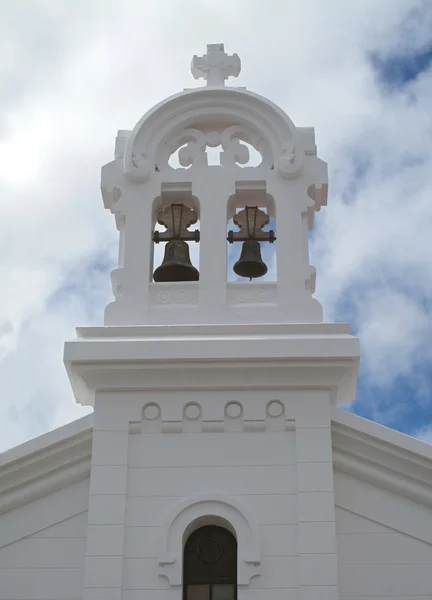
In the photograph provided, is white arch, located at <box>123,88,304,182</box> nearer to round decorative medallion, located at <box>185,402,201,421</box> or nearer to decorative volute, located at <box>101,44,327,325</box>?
decorative volute, located at <box>101,44,327,325</box>

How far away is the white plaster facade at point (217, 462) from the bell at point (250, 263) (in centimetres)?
49

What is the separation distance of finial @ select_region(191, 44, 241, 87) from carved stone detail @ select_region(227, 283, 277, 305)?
9.21 ft

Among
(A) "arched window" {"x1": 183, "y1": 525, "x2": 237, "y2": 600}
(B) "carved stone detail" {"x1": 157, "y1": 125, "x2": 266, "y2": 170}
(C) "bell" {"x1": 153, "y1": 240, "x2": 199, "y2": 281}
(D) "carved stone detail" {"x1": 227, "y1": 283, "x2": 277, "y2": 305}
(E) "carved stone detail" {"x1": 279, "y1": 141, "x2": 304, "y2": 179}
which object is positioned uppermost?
(B) "carved stone detail" {"x1": 157, "y1": 125, "x2": 266, "y2": 170}

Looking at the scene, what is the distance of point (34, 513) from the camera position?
33.6 ft

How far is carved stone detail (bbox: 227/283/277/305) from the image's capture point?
10664 millimetres

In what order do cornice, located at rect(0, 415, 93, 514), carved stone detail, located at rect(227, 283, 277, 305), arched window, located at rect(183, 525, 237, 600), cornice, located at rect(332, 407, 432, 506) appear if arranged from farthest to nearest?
carved stone detail, located at rect(227, 283, 277, 305) < cornice, located at rect(0, 415, 93, 514) < cornice, located at rect(332, 407, 432, 506) < arched window, located at rect(183, 525, 237, 600)

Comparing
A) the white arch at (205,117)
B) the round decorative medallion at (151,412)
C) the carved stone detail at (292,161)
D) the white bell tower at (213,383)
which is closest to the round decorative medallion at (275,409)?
the white bell tower at (213,383)

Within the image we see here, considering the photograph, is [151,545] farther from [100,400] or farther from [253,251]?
[253,251]

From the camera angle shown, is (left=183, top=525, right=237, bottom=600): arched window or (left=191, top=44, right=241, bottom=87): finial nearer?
(left=183, top=525, right=237, bottom=600): arched window

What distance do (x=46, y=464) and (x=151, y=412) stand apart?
1306 millimetres

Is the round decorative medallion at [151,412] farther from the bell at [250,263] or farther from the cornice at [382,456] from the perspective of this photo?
the bell at [250,263]

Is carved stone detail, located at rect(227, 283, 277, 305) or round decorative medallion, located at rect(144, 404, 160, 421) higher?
carved stone detail, located at rect(227, 283, 277, 305)

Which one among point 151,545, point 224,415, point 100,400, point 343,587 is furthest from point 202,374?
point 343,587

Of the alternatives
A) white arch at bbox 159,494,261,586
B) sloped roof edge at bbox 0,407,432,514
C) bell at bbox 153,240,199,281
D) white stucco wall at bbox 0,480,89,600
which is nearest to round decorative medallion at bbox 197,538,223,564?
white arch at bbox 159,494,261,586
